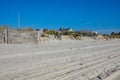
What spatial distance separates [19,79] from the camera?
282 inches

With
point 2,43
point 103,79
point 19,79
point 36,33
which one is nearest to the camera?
point 19,79

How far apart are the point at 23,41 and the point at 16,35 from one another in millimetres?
809

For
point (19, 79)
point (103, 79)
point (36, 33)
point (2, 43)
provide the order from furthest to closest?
point (36, 33)
point (2, 43)
point (103, 79)
point (19, 79)

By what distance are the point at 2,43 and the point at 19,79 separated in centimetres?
1356

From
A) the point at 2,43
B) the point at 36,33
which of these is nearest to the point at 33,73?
the point at 2,43

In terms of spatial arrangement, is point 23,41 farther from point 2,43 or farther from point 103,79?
point 103,79

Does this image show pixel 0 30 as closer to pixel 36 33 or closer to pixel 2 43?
pixel 2 43

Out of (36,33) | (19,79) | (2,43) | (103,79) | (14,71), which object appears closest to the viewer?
(19,79)

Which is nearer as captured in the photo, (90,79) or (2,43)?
(90,79)

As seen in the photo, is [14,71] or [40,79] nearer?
[40,79]

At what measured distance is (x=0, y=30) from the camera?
811 inches

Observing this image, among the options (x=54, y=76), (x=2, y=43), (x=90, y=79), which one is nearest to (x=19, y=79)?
(x=54, y=76)

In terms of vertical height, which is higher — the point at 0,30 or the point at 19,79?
the point at 0,30

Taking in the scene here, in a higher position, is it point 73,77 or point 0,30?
point 0,30
